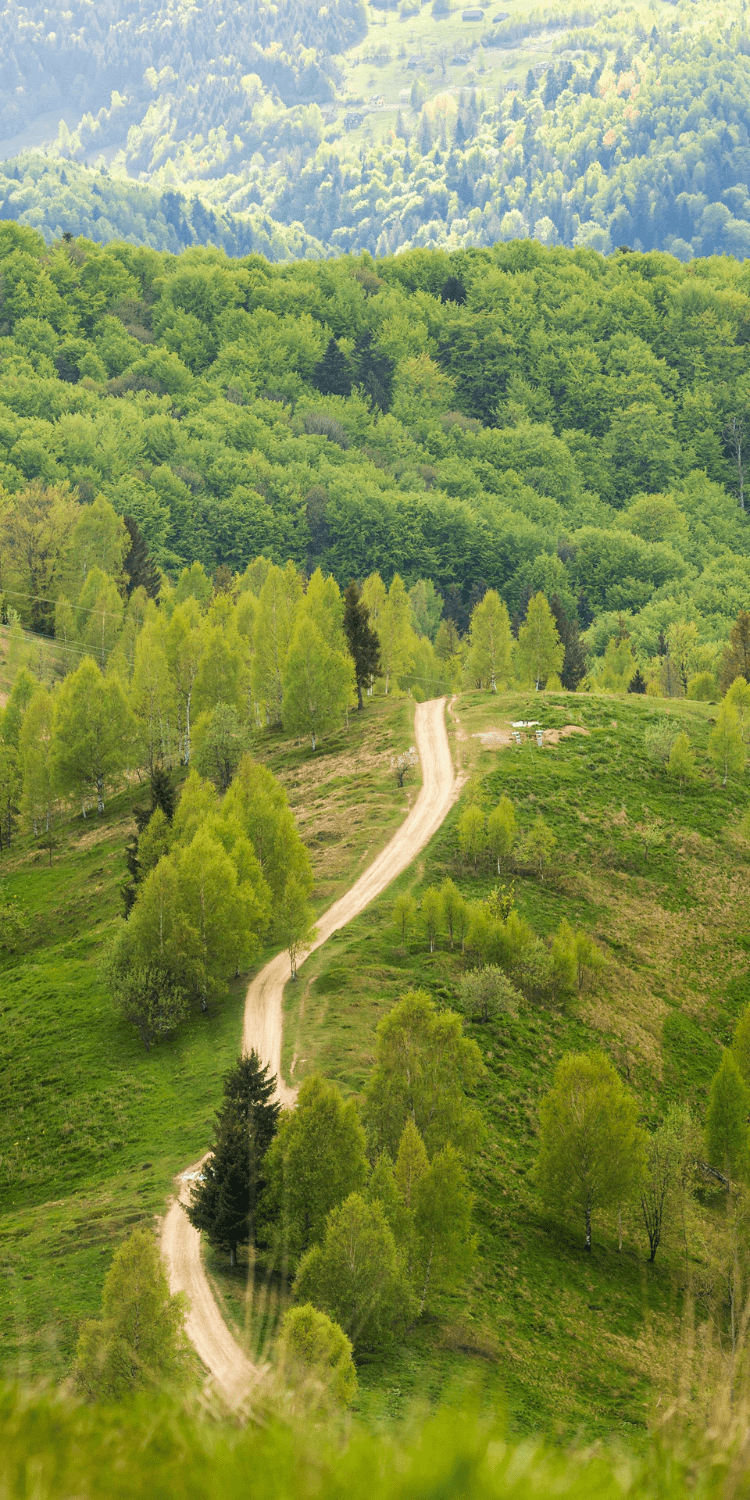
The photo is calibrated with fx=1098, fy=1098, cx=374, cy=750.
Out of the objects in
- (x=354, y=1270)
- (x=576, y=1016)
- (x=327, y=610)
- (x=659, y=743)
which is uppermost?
(x=327, y=610)

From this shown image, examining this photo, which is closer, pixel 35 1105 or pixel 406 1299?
pixel 406 1299

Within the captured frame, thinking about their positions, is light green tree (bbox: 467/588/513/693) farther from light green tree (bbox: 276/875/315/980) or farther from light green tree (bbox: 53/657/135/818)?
light green tree (bbox: 276/875/315/980)

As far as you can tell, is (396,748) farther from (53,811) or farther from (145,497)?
(145,497)

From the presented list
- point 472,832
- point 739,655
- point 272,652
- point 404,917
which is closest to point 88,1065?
point 404,917

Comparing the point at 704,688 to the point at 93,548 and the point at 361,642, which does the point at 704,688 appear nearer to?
the point at 361,642

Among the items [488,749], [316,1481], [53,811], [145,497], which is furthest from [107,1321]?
[145,497]

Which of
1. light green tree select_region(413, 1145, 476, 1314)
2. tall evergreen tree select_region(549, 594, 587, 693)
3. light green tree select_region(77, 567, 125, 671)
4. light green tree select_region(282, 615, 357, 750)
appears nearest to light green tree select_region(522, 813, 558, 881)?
light green tree select_region(282, 615, 357, 750)

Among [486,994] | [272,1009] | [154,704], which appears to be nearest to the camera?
[272,1009]
